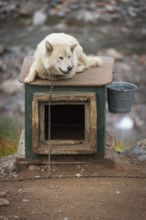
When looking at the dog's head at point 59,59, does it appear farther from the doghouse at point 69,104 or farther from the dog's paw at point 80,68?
the dog's paw at point 80,68

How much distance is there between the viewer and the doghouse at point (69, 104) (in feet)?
21.4

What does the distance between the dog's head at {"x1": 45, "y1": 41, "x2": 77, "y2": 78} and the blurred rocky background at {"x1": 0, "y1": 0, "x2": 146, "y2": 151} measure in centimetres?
364

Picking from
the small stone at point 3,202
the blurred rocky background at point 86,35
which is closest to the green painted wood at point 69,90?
the small stone at point 3,202

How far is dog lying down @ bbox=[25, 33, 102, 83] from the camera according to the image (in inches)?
253

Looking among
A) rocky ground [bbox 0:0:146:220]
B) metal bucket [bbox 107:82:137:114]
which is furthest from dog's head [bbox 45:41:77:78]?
rocky ground [bbox 0:0:146:220]

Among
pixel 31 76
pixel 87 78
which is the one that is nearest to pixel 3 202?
pixel 31 76

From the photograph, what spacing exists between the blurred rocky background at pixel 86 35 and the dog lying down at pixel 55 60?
3480mm

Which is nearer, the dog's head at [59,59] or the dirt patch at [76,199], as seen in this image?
the dirt patch at [76,199]

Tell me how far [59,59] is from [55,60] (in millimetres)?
47

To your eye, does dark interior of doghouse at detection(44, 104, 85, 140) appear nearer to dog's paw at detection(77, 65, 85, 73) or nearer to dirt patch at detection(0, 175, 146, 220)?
dog's paw at detection(77, 65, 85, 73)

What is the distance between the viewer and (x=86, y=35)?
45.2 feet

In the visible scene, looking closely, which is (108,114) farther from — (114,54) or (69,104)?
(69,104)

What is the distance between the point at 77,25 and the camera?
14.3 m

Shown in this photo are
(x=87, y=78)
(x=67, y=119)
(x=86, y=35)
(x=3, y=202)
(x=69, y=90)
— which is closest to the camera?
(x=3, y=202)
